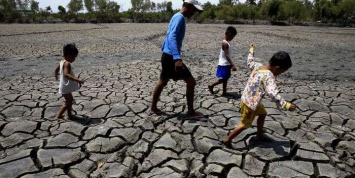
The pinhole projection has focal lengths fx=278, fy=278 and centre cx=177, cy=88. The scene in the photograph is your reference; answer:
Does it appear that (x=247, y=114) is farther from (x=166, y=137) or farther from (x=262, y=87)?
(x=166, y=137)

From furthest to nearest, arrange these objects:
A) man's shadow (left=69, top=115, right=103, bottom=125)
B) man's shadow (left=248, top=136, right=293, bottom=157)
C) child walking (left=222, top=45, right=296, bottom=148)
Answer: man's shadow (left=69, top=115, right=103, bottom=125)
man's shadow (left=248, top=136, right=293, bottom=157)
child walking (left=222, top=45, right=296, bottom=148)

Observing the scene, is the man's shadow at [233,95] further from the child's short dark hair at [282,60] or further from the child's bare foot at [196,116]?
the child's short dark hair at [282,60]

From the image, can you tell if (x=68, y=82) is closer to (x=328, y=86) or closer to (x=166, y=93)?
(x=166, y=93)

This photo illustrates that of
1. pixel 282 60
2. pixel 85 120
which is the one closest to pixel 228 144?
pixel 282 60

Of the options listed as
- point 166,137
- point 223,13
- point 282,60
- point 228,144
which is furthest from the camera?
point 223,13

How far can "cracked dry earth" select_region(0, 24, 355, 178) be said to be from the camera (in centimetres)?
280

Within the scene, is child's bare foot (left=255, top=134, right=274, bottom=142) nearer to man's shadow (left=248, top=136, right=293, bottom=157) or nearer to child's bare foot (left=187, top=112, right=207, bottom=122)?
man's shadow (left=248, top=136, right=293, bottom=157)

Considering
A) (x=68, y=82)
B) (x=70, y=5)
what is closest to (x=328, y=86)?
(x=68, y=82)

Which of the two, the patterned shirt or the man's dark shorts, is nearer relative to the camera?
the patterned shirt

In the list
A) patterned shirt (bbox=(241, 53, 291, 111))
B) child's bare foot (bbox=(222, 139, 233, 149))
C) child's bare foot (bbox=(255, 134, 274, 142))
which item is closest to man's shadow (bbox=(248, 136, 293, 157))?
child's bare foot (bbox=(255, 134, 274, 142))

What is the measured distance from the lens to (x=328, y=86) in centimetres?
562

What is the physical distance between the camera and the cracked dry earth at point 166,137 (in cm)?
280

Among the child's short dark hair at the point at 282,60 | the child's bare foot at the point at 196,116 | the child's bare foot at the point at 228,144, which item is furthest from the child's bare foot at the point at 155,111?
the child's short dark hair at the point at 282,60

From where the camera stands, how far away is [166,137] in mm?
3369
